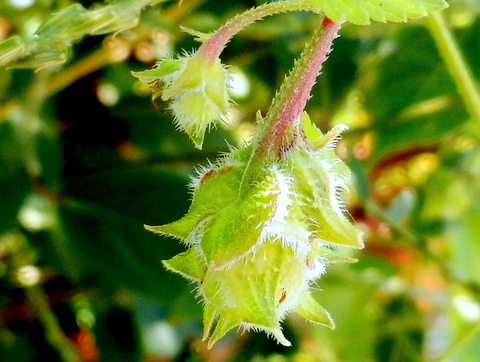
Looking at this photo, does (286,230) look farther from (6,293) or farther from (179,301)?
(6,293)

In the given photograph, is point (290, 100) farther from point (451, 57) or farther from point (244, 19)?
point (451, 57)

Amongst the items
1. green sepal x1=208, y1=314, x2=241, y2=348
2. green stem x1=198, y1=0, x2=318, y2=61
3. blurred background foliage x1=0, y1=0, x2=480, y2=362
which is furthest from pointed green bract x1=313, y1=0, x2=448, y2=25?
blurred background foliage x1=0, y1=0, x2=480, y2=362

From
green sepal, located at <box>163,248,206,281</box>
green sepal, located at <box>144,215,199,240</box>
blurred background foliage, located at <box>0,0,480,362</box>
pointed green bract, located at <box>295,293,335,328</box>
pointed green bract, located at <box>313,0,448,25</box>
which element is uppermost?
pointed green bract, located at <box>313,0,448,25</box>

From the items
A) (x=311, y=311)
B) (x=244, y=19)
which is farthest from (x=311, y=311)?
(x=244, y=19)

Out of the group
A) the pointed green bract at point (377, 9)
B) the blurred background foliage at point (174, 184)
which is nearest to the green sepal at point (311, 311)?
the pointed green bract at point (377, 9)

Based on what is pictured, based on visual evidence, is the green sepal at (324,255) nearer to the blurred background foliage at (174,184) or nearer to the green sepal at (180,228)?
the green sepal at (180,228)

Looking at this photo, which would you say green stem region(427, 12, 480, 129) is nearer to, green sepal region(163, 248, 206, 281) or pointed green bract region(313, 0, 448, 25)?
pointed green bract region(313, 0, 448, 25)

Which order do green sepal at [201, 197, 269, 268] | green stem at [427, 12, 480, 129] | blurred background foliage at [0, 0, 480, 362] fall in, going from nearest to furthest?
green sepal at [201, 197, 269, 268] < green stem at [427, 12, 480, 129] < blurred background foliage at [0, 0, 480, 362]
